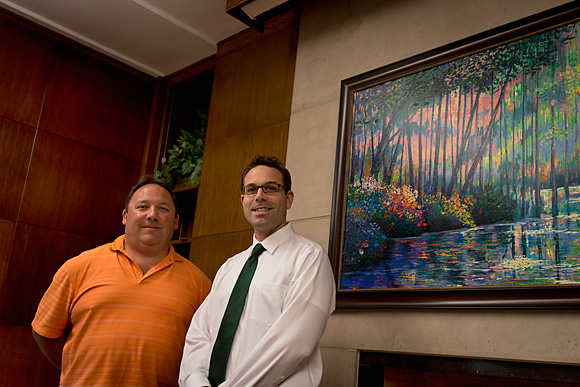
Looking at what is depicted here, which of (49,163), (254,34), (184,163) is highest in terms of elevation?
(254,34)

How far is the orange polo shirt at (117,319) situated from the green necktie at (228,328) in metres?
0.40

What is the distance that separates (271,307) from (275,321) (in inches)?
3.9

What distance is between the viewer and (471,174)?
7.52 feet

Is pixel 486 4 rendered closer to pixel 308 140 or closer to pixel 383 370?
pixel 308 140

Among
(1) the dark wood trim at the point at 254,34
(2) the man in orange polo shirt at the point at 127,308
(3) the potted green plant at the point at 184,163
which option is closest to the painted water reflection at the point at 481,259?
(2) the man in orange polo shirt at the point at 127,308

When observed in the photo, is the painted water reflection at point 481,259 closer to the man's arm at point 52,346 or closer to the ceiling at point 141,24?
the man's arm at point 52,346

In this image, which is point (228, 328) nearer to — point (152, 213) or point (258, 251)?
point (258, 251)

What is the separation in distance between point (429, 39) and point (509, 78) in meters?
0.51

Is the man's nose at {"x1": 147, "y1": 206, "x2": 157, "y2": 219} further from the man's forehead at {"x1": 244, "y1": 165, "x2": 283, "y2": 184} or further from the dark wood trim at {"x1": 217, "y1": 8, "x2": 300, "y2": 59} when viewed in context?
the dark wood trim at {"x1": 217, "y1": 8, "x2": 300, "y2": 59}

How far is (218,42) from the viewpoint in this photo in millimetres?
4113

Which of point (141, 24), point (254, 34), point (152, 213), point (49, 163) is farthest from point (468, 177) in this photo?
point (49, 163)

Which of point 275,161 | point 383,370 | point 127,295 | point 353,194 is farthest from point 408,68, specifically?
point 127,295

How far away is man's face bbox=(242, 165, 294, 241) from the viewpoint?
2248 millimetres

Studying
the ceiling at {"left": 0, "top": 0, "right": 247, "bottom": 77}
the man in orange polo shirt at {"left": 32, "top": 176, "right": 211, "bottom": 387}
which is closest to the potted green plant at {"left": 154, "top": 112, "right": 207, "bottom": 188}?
the ceiling at {"left": 0, "top": 0, "right": 247, "bottom": 77}
